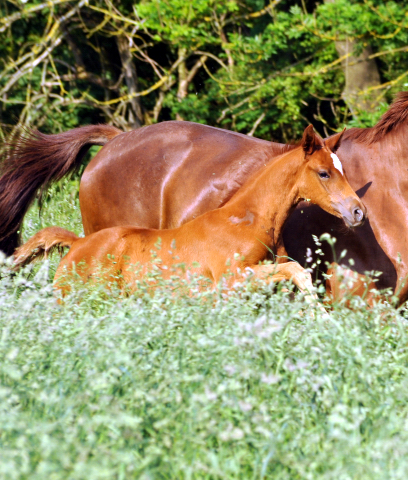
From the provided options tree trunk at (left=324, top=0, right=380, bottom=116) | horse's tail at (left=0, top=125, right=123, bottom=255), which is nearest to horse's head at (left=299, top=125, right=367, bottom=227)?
horse's tail at (left=0, top=125, right=123, bottom=255)

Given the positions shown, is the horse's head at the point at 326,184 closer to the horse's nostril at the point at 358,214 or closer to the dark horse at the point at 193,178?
the horse's nostril at the point at 358,214

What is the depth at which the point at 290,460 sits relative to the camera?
6.52 feet

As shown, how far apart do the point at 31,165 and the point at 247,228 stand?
2.04 m

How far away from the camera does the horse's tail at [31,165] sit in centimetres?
485

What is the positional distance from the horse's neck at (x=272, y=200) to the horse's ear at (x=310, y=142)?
0.06m

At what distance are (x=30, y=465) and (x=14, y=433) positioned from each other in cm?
23

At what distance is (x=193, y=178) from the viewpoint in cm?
438

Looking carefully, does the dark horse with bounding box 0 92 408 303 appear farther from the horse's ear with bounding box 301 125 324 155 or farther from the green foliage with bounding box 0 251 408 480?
the green foliage with bounding box 0 251 408 480

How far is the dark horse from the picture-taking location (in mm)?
3912

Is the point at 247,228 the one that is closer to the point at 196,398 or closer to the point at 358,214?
the point at 358,214

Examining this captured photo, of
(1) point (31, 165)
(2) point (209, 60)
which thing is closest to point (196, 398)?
(1) point (31, 165)

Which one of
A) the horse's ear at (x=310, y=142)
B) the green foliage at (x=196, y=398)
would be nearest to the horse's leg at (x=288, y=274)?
the green foliage at (x=196, y=398)

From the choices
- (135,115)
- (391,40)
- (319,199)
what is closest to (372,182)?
(319,199)

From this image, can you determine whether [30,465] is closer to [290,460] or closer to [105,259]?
[290,460]
